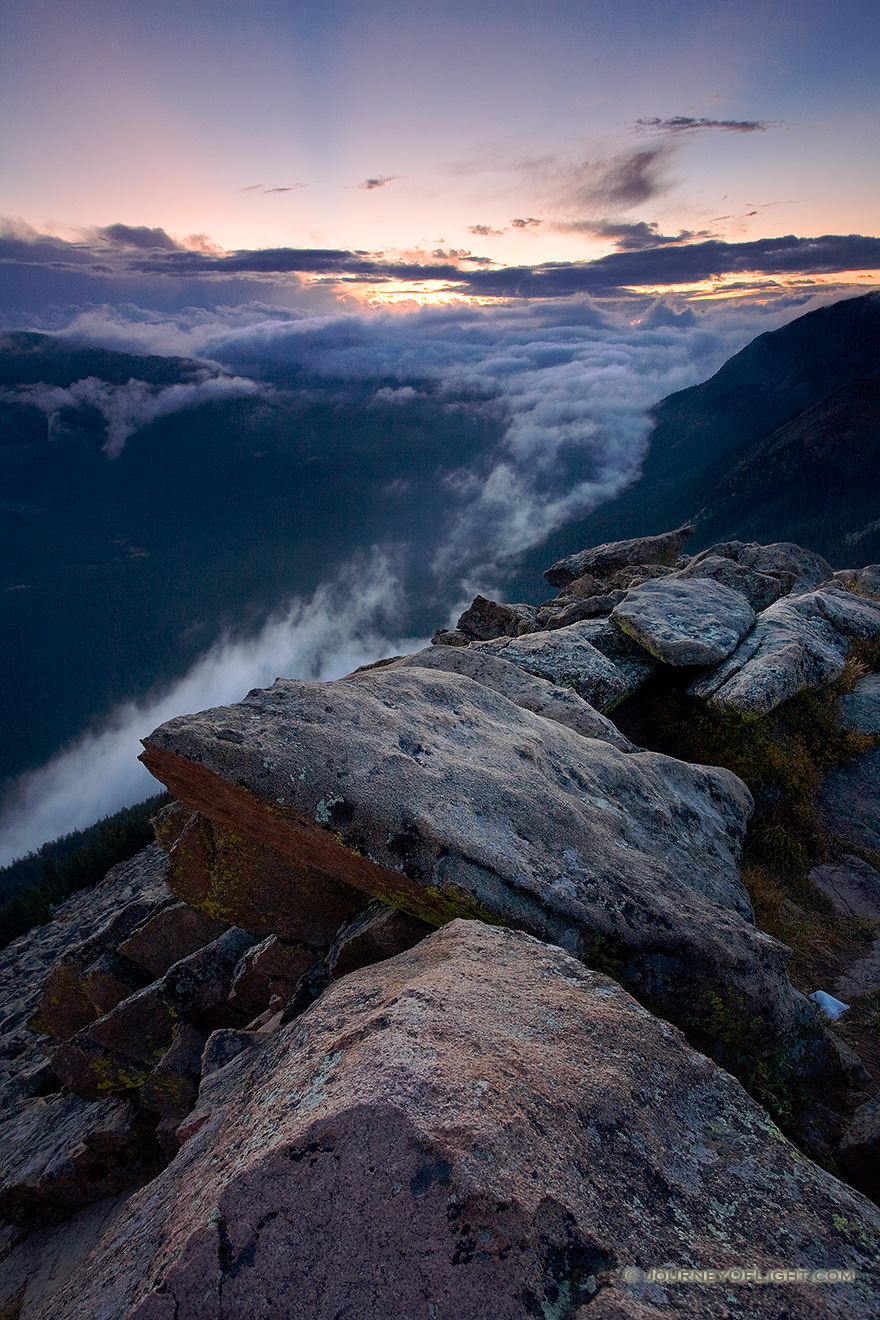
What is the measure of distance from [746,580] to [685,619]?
539 centimetres

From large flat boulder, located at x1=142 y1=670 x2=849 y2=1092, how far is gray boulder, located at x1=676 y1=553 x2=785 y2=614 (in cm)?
1310

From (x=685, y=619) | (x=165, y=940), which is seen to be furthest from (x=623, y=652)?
(x=165, y=940)

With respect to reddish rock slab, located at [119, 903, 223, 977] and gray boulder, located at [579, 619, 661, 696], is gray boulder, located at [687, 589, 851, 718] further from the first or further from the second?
reddish rock slab, located at [119, 903, 223, 977]

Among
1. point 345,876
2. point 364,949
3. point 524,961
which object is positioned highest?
point 524,961

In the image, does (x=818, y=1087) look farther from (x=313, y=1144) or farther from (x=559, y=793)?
(x=313, y=1144)

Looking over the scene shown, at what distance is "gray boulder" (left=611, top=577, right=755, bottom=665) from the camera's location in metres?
14.5

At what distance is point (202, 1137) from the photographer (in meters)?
5.20

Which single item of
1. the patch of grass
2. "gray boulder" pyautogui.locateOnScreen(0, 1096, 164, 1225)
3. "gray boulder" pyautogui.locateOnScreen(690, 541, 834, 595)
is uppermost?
"gray boulder" pyautogui.locateOnScreen(690, 541, 834, 595)

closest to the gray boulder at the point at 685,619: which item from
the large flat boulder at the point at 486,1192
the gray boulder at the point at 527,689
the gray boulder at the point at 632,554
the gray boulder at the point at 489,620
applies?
the gray boulder at the point at 527,689

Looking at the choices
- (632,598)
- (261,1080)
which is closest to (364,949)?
(261,1080)

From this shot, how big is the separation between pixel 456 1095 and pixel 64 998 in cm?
1697

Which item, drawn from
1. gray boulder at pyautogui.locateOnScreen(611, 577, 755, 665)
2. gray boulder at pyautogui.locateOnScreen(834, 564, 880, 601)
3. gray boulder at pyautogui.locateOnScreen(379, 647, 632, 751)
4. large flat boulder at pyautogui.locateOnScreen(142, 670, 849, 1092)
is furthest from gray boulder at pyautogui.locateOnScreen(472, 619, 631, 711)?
gray boulder at pyautogui.locateOnScreen(834, 564, 880, 601)

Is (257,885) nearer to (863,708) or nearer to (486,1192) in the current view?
Answer: (486,1192)

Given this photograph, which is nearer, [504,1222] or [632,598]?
[504,1222]
